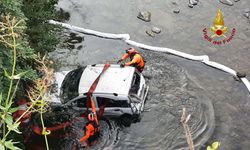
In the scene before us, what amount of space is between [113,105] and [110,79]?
32.3 inches

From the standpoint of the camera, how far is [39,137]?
12.5 meters

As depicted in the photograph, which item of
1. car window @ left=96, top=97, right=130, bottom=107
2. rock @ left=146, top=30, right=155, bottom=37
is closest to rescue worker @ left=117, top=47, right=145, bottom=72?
car window @ left=96, top=97, right=130, bottom=107

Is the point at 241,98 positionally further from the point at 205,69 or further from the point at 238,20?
the point at 238,20

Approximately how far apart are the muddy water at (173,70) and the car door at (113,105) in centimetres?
55

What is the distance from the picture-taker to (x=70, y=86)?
1267 centimetres

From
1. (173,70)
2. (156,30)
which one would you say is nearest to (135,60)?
(173,70)

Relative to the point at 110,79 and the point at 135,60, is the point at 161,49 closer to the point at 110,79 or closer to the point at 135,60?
the point at 135,60

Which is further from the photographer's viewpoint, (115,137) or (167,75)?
(167,75)

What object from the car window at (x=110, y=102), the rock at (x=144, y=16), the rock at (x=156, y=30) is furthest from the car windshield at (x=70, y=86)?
the rock at (x=144, y=16)

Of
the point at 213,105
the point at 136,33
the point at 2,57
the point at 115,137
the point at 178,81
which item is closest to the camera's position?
the point at 2,57

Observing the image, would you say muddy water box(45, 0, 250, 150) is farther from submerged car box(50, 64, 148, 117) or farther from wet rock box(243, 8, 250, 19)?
submerged car box(50, 64, 148, 117)

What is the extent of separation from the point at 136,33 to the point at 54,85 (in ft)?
18.9

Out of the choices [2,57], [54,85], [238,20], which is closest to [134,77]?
[54,85]

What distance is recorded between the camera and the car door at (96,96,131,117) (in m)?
11.9
